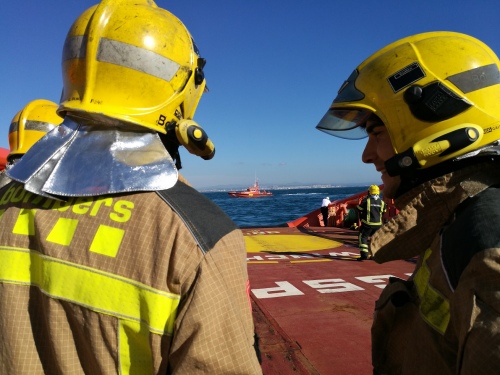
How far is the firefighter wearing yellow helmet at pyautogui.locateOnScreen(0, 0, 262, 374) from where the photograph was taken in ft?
3.66

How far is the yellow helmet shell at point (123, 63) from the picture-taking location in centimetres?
143

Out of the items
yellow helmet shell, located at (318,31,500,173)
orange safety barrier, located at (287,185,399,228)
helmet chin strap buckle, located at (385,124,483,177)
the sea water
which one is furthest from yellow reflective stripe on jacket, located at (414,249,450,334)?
orange safety barrier, located at (287,185,399,228)

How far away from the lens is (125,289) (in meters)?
1.13

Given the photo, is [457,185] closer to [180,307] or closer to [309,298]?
[180,307]

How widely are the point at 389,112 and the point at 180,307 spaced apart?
1.24m

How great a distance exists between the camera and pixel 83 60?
1464 mm

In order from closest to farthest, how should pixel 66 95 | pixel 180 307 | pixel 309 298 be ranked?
pixel 180 307 → pixel 66 95 → pixel 309 298

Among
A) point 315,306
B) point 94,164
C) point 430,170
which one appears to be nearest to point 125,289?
point 94,164

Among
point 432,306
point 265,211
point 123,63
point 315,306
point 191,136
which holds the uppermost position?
point 123,63

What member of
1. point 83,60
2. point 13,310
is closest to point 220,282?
point 13,310

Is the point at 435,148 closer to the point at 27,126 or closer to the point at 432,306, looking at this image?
the point at 432,306

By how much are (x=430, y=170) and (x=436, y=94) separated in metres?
0.32

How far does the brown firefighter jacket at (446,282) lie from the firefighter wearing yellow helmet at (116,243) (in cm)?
62

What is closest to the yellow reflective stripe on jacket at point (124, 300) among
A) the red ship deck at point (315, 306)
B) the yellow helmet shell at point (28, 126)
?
the red ship deck at point (315, 306)
